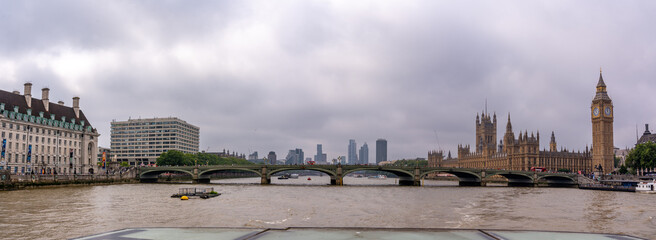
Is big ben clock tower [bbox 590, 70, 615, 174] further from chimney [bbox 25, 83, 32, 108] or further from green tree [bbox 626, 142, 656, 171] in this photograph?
chimney [bbox 25, 83, 32, 108]

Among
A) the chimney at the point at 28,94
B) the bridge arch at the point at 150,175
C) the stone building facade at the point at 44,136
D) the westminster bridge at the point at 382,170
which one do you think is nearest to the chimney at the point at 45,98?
the stone building facade at the point at 44,136

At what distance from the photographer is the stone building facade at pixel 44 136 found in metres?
96.5

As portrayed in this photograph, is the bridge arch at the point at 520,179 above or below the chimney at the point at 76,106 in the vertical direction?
below

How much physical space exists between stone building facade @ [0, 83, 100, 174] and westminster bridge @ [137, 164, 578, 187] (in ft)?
49.8

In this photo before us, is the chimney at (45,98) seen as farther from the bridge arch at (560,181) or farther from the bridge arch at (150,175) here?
the bridge arch at (560,181)

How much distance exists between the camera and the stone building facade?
96500 mm

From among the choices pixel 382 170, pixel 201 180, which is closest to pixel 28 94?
pixel 201 180

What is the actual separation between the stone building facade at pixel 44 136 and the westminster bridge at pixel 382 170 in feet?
49.8

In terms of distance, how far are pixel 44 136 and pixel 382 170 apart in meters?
74.5

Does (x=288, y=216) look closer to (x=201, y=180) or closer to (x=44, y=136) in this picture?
(x=44, y=136)

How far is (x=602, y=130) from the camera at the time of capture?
182 m

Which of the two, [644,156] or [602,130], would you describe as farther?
[602,130]

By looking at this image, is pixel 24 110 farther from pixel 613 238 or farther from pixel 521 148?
pixel 521 148

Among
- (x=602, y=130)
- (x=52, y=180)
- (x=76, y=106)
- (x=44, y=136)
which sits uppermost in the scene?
(x=76, y=106)
